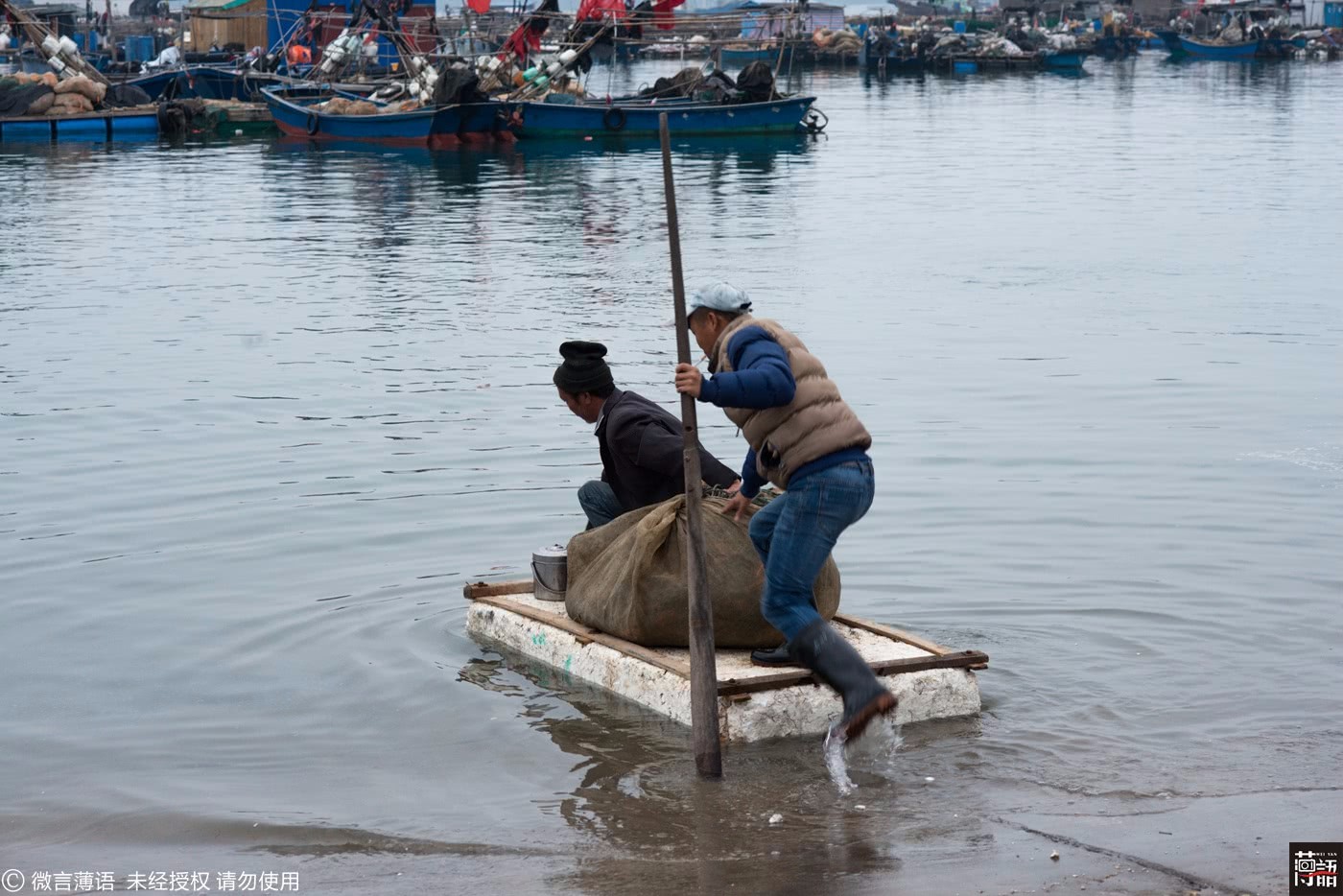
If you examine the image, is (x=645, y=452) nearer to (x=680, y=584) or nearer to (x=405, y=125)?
(x=680, y=584)

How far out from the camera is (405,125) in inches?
1644

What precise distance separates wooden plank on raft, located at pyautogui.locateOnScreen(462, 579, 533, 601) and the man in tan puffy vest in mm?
2118

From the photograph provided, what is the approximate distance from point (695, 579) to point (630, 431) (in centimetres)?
145

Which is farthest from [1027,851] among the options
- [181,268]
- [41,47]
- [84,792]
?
[41,47]

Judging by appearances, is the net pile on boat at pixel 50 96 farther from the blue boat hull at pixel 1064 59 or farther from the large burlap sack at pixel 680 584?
the blue boat hull at pixel 1064 59

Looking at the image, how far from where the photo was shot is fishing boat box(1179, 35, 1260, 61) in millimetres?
85750

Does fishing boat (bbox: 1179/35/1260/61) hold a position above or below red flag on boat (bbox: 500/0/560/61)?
below

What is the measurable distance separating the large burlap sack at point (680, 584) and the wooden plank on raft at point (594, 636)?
0.05 meters

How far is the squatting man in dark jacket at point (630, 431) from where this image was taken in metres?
6.70


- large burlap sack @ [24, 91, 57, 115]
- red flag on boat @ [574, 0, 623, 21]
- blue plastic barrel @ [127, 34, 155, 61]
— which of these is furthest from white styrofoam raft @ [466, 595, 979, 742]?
blue plastic barrel @ [127, 34, 155, 61]

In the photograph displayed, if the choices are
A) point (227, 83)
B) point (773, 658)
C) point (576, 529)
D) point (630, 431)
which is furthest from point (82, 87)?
point (773, 658)

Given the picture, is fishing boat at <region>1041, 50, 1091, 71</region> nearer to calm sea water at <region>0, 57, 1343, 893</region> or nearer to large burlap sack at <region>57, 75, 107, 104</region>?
large burlap sack at <region>57, 75, 107, 104</region>

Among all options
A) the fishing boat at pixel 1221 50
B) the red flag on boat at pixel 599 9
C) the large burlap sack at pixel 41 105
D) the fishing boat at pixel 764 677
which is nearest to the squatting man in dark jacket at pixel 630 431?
the fishing boat at pixel 764 677

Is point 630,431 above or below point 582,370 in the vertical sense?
below
